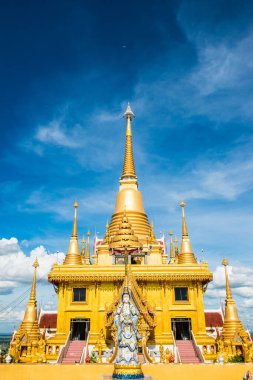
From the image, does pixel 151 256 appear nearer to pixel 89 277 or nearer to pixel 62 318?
pixel 89 277

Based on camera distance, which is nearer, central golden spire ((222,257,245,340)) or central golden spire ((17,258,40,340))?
central golden spire ((222,257,245,340))

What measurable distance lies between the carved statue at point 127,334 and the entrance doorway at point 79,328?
500 inches

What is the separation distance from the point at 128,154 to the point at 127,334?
86.6 feet

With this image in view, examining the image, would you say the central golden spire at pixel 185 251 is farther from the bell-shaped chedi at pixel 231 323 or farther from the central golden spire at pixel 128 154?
the central golden spire at pixel 128 154

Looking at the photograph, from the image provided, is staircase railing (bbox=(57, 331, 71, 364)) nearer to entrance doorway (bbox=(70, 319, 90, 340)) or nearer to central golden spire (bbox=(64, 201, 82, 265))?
entrance doorway (bbox=(70, 319, 90, 340))

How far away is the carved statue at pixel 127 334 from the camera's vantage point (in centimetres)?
1251

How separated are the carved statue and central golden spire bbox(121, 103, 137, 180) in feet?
76.6

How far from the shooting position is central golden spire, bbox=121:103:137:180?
3644 cm

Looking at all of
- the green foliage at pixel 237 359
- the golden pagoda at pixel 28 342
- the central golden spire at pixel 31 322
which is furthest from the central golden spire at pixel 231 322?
the central golden spire at pixel 31 322

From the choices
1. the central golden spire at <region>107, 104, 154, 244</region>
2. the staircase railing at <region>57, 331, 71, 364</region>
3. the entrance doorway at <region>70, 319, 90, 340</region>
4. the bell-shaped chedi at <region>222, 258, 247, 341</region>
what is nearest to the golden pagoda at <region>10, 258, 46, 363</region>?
the staircase railing at <region>57, 331, 71, 364</region>

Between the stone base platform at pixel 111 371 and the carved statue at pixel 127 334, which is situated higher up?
the carved statue at pixel 127 334

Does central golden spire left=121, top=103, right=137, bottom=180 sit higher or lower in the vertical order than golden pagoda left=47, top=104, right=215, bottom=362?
higher

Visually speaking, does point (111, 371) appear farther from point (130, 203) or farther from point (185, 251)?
point (130, 203)

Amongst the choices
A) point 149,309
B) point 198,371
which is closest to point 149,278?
point 149,309
